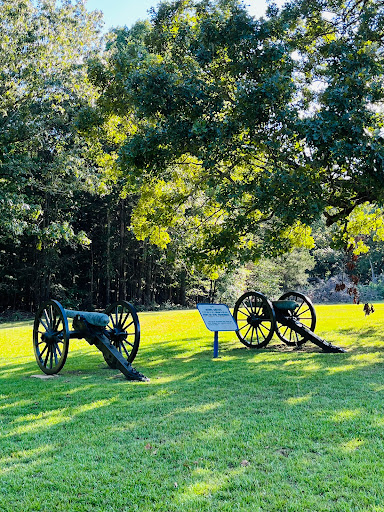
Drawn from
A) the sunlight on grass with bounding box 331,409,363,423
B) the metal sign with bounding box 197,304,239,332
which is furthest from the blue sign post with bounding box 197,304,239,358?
the sunlight on grass with bounding box 331,409,363,423

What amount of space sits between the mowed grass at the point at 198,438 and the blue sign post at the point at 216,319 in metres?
0.94

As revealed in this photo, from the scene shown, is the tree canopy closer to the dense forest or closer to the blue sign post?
the dense forest

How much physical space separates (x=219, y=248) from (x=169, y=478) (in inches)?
311

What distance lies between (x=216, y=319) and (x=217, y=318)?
5 cm

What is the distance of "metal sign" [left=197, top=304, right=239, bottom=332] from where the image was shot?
31.2 feet

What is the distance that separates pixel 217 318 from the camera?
382 inches

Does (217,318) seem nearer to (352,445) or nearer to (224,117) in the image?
(224,117)

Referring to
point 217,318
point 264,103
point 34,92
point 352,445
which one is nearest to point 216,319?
point 217,318

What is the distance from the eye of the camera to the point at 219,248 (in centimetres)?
1115

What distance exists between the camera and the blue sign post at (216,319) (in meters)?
9.50

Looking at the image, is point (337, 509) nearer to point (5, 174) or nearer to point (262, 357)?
point (262, 357)

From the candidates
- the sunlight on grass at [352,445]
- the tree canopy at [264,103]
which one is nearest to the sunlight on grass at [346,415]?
the sunlight on grass at [352,445]

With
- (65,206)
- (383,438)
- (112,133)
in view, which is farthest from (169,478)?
(65,206)

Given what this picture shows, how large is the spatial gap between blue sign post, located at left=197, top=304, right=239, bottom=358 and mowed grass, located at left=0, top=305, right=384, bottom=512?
0.94 metres
